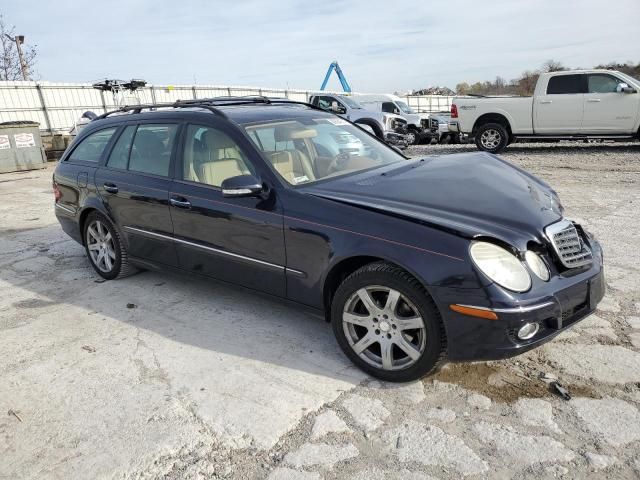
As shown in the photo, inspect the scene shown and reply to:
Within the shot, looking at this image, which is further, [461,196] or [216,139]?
[216,139]

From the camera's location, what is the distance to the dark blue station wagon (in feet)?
8.82

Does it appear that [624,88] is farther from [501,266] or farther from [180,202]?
[180,202]

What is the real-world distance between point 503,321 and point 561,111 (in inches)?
436

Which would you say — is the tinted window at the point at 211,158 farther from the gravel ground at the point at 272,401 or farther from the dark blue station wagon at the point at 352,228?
the gravel ground at the point at 272,401

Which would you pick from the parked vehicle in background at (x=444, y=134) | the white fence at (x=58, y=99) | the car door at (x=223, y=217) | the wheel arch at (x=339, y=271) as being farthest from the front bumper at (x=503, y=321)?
the white fence at (x=58, y=99)

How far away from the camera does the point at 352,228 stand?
302 centimetres

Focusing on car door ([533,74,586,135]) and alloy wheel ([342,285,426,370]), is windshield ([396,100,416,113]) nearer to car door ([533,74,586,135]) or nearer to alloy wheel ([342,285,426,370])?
car door ([533,74,586,135])

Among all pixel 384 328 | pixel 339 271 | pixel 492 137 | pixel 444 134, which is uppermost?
pixel 339 271

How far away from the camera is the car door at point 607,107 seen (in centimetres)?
1137

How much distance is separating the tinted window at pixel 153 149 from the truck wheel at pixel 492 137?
10.2 meters

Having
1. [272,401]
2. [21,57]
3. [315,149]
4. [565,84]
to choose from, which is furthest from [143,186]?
[21,57]

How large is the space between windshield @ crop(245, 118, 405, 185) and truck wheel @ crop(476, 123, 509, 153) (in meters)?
9.26

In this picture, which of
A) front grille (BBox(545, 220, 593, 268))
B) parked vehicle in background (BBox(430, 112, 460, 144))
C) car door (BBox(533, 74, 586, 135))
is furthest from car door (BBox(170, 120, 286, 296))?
parked vehicle in background (BBox(430, 112, 460, 144))

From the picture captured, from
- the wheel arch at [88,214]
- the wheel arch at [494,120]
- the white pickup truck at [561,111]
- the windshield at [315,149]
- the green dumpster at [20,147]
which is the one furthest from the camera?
the green dumpster at [20,147]
